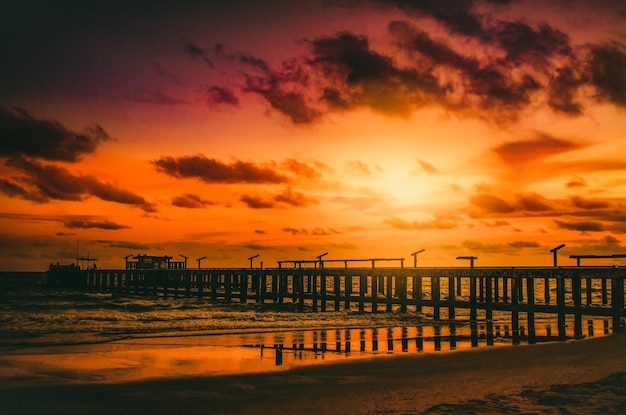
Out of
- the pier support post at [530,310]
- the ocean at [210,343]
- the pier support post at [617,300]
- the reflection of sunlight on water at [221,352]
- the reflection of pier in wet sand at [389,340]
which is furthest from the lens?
the pier support post at [530,310]

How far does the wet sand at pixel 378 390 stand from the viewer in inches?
332

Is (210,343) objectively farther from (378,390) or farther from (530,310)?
(530,310)

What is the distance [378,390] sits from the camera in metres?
9.91

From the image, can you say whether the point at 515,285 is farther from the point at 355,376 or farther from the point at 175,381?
the point at 175,381

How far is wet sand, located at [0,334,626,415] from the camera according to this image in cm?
844

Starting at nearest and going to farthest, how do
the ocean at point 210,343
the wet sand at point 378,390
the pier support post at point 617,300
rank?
1. the wet sand at point 378,390
2. the ocean at point 210,343
3. the pier support post at point 617,300

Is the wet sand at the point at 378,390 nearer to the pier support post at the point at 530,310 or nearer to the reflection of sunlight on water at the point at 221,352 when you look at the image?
the reflection of sunlight on water at the point at 221,352

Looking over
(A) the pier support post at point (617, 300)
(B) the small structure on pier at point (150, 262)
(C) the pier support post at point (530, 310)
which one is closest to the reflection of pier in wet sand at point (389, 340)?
(C) the pier support post at point (530, 310)

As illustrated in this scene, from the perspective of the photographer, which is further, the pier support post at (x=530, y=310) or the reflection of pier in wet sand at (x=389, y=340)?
the pier support post at (x=530, y=310)

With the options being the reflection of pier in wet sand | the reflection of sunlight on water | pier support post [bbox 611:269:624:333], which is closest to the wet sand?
the reflection of sunlight on water

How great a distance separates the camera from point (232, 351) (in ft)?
53.6

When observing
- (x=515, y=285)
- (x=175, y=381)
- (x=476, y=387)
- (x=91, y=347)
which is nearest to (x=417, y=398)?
(x=476, y=387)

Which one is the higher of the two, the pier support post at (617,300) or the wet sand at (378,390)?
the pier support post at (617,300)

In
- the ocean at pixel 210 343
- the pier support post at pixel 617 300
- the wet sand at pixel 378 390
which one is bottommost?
the ocean at pixel 210 343
